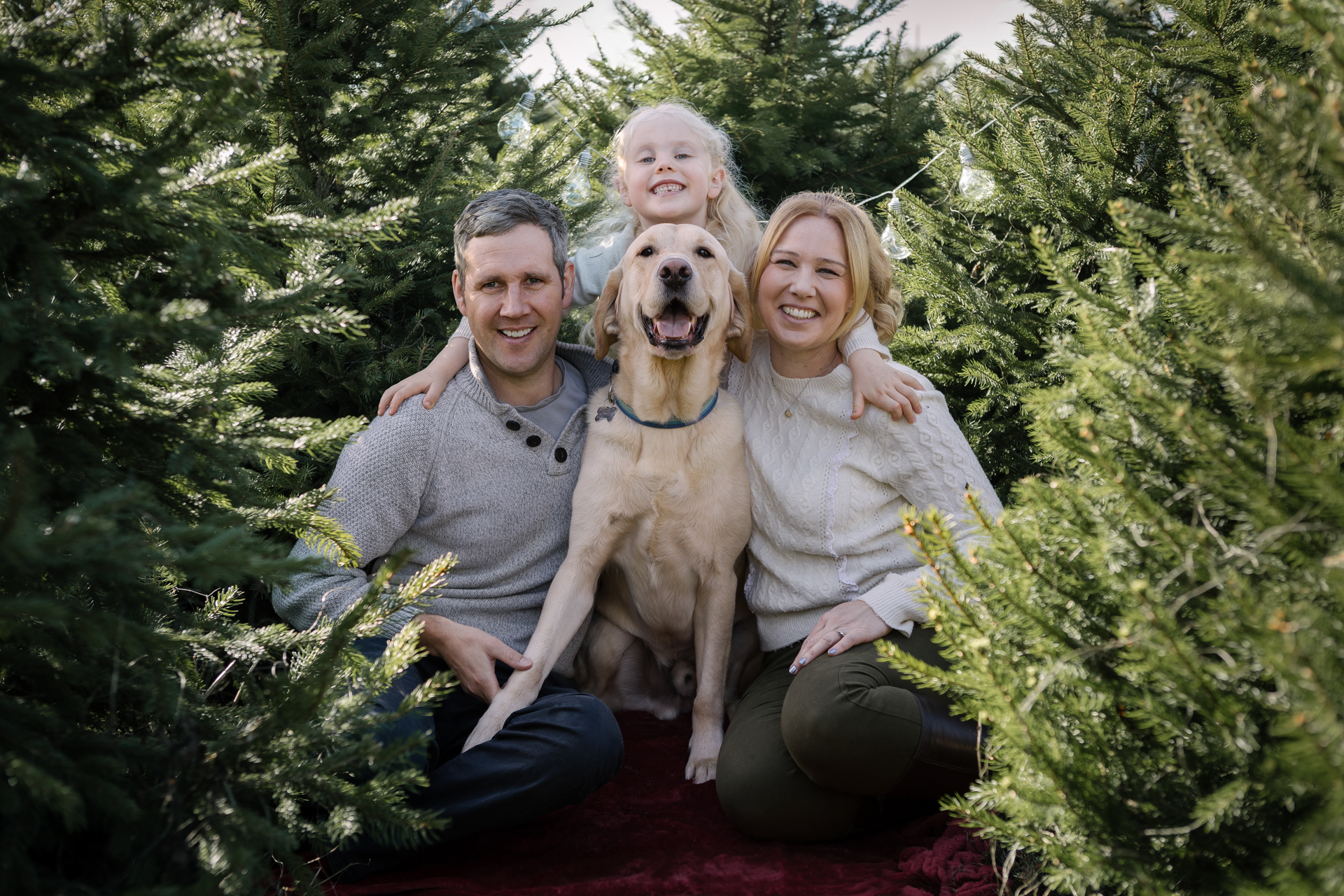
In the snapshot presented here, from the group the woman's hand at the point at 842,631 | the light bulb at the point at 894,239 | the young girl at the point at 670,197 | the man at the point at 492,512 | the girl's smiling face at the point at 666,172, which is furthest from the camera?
the light bulb at the point at 894,239

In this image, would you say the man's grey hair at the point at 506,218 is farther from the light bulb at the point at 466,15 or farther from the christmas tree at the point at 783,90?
the christmas tree at the point at 783,90

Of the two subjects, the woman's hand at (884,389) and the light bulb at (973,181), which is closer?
the woman's hand at (884,389)

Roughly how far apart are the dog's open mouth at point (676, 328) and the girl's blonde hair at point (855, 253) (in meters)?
0.27

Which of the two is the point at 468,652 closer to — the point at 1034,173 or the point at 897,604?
the point at 897,604

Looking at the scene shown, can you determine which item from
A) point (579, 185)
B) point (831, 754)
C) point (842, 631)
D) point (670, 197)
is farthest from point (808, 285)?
point (579, 185)

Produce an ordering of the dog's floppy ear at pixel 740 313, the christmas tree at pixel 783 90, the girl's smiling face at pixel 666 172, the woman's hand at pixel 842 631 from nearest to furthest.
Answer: the woman's hand at pixel 842 631 → the dog's floppy ear at pixel 740 313 → the girl's smiling face at pixel 666 172 → the christmas tree at pixel 783 90

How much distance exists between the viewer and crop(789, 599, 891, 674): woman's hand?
2492 millimetres

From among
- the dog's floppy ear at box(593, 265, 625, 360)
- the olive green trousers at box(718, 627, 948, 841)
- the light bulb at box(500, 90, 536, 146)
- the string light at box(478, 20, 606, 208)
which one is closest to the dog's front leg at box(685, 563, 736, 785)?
the olive green trousers at box(718, 627, 948, 841)

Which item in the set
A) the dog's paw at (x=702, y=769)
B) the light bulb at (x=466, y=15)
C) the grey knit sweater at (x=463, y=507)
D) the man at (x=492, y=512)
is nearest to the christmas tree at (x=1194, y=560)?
the man at (x=492, y=512)

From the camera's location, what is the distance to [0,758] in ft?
3.67

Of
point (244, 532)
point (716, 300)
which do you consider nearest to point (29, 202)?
point (244, 532)

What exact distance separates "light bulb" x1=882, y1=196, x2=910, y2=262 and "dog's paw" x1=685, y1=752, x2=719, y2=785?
8.27ft

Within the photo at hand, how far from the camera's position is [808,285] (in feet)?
9.30

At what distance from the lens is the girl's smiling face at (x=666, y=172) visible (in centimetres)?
355
